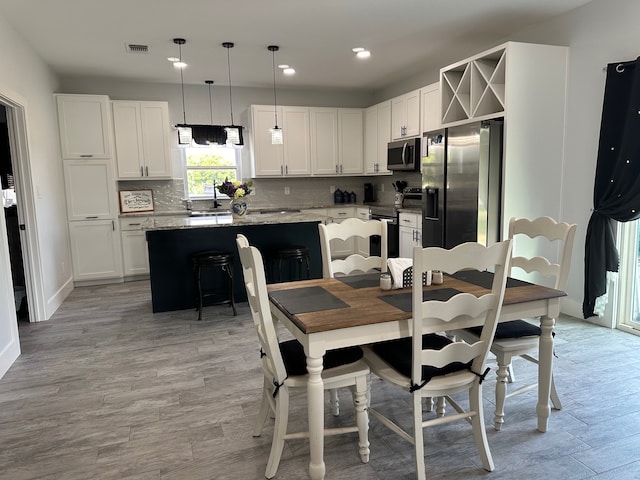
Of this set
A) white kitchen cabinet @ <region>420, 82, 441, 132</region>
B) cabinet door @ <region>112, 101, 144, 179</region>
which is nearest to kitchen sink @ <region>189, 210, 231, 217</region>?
cabinet door @ <region>112, 101, 144, 179</region>

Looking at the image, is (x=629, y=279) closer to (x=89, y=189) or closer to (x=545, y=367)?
(x=545, y=367)

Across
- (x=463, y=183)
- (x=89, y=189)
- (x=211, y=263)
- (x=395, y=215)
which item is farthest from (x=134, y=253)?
(x=463, y=183)

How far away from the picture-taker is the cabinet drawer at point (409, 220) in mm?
5440

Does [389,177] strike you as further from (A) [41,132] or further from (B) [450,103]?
(A) [41,132]

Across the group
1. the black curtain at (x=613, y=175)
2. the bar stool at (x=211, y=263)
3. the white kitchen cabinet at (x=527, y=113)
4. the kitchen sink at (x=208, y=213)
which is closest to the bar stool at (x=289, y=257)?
the bar stool at (x=211, y=263)

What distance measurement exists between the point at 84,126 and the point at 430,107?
14.5ft

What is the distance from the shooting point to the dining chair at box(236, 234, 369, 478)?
189cm

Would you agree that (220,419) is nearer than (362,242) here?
Yes

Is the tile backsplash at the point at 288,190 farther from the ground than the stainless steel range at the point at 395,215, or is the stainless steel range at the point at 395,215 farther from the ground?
the tile backsplash at the point at 288,190

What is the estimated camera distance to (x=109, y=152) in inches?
228

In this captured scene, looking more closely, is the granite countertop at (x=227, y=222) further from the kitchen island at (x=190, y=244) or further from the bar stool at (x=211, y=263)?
the bar stool at (x=211, y=263)

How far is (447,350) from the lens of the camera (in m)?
1.88

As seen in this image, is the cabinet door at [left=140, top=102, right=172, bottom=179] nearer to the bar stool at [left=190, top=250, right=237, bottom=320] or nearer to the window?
the window

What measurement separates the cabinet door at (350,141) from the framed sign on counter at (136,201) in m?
2.97
